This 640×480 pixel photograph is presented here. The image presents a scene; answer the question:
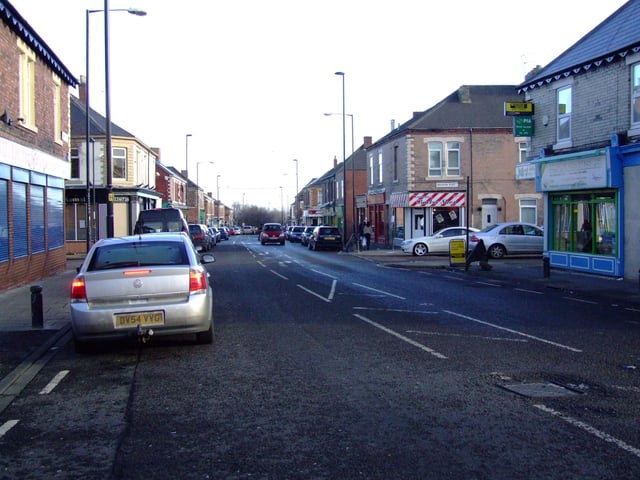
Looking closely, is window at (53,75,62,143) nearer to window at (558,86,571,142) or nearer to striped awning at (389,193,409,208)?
window at (558,86,571,142)

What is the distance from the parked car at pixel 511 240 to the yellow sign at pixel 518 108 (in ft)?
25.4

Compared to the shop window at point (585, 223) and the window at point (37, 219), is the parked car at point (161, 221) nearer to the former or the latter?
the window at point (37, 219)

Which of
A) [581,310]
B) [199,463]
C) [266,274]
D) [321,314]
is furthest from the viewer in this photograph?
[266,274]

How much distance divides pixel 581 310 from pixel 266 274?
11027 millimetres

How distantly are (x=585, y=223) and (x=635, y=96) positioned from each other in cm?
435

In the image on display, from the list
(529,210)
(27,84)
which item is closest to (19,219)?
(27,84)

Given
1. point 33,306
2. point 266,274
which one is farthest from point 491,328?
point 266,274

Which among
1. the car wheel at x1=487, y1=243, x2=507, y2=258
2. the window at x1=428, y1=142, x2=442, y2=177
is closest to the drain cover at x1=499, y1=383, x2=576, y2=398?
the car wheel at x1=487, y1=243, x2=507, y2=258

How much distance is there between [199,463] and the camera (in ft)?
16.0

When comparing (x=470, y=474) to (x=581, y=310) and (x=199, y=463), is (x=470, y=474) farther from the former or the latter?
(x=581, y=310)

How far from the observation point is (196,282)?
351 inches

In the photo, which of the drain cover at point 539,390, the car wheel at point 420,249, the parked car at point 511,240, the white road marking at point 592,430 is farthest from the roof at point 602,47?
the white road marking at point 592,430

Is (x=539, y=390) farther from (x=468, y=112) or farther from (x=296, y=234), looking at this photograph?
(x=296, y=234)

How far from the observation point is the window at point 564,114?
69.5 feet
